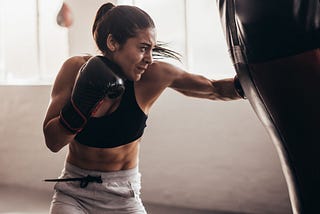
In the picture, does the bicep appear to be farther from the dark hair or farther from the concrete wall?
the concrete wall

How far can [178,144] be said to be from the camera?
3285 millimetres

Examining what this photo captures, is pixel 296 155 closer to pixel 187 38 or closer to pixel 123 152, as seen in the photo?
pixel 123 152

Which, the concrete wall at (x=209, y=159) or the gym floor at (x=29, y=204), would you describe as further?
the gym floor at (x=29, y=204)

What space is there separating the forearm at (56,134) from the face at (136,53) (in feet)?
0.95

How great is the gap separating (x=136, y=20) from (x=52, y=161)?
2.50 metres

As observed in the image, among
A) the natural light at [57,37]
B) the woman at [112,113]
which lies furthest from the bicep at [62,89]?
the natural light at [57,37]

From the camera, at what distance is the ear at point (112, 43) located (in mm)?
1667

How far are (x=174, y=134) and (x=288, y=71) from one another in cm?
256

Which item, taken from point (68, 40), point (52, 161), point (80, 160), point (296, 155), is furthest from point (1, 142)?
point (296, 155)

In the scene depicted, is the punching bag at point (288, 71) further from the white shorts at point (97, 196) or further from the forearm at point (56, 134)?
the white shorts at point (97, 196)

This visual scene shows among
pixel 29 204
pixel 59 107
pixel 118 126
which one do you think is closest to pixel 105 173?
pixel 118 126

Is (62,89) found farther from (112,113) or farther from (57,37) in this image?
(57,37)

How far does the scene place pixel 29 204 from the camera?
3611 mm

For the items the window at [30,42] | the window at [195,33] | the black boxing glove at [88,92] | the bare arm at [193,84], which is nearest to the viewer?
the black boxing glove at [88,92]
